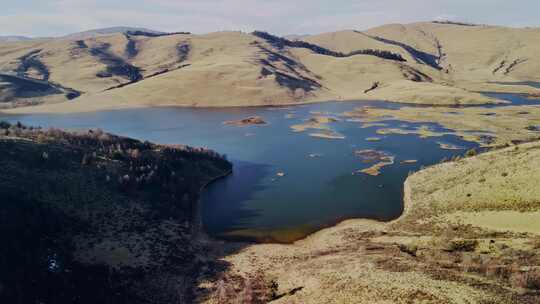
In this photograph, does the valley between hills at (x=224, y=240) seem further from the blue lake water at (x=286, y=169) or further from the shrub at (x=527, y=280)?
the blue lake water at (x=286, y=169)

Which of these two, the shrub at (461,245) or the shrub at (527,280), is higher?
the shrub at (527,280)

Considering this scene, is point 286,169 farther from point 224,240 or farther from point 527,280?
point 527,280

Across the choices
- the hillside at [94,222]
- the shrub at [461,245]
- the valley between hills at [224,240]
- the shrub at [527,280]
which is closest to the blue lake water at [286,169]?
the valley between hills at [224,240]

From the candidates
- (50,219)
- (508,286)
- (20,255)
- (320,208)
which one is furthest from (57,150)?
(508,286)

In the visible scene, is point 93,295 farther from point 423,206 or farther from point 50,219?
point 423,206

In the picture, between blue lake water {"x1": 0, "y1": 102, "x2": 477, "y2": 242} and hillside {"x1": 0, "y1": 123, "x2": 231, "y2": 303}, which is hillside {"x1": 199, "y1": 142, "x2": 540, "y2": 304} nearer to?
blue lake water {"x1": 0, "y1": 102, "x2": 477, "y2": 242}
